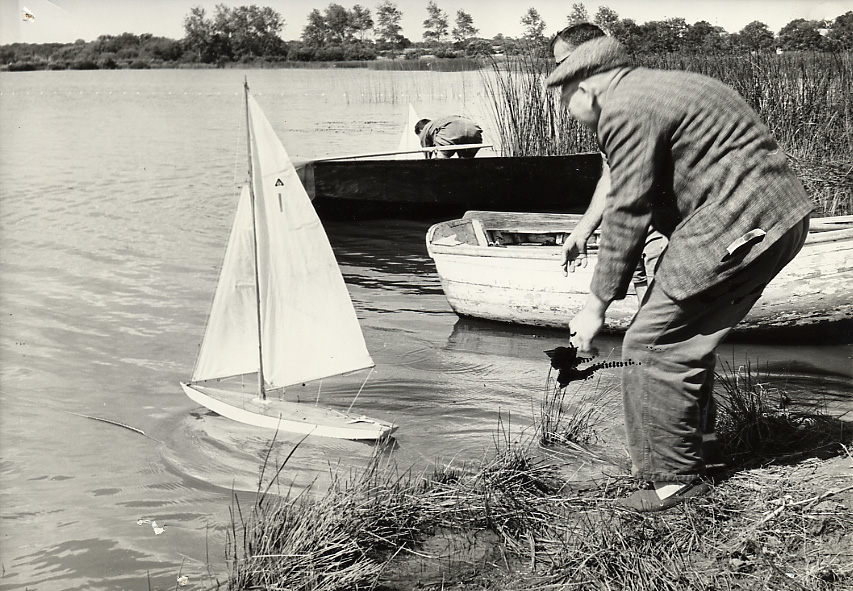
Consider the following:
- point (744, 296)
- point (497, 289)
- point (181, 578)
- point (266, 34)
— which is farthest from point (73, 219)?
point (744, 296)

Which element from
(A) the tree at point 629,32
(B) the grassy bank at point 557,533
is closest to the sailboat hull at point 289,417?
(B) the grassy bank at point 557,533

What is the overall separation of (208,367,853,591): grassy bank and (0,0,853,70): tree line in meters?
8.00

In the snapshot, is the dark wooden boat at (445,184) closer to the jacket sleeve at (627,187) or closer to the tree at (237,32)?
the tree at (237,32)

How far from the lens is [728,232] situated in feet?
10.4

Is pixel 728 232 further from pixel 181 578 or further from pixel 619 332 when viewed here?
pixel 619 332

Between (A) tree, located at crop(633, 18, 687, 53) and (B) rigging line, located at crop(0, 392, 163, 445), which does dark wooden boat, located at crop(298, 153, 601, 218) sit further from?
(B) rigging line, located at crop(0, 392, 163, 445)

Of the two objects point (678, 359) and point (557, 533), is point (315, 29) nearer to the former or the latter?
point (678, 359)

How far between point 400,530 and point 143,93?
146 feet

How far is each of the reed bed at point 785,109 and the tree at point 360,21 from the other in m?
2.32

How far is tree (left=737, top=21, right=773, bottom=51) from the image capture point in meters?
13.9

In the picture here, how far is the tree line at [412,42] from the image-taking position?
1288 cm

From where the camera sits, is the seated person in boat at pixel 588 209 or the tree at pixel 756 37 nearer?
the seated person in boat at pixel 588 209

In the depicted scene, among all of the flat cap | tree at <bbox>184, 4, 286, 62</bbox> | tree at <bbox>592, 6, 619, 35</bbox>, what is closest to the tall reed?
tree at <bbox>592, 6, 619, 35</bbox>

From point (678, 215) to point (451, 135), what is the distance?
11.5m
